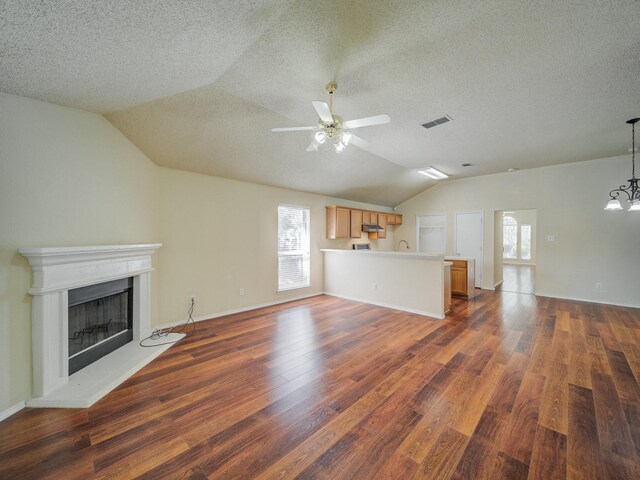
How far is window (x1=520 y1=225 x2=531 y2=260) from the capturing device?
444 inches

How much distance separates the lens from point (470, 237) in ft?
22.6

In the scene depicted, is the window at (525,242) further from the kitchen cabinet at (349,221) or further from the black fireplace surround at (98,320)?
the black fireplace surround at (98,320)

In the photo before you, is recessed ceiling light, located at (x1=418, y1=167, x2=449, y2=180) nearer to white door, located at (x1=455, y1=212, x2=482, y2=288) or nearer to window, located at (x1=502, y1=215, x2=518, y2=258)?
white door, located at (x1=455, y1=212, x2=482, y2=288)

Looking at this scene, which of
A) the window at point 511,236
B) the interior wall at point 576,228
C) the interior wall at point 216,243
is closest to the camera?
the interior wall at point 216,243

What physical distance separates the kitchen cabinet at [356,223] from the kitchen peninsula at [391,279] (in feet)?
3.27

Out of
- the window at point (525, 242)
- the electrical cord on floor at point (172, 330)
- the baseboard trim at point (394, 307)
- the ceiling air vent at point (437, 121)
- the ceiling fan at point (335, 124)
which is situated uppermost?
the ceiling air vent at point (437, 121)

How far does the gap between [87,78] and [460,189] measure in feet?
25.1

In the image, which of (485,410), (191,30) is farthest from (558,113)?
(191,30)

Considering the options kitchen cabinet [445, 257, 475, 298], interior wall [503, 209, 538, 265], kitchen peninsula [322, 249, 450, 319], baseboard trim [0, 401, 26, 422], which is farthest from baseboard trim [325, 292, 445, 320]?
interior wall [503, 209, 538, 265]

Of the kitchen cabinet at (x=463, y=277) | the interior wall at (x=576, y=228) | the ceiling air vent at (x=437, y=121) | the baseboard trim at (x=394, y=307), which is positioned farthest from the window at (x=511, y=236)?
the ceiling air vent at (x=437, y=121)

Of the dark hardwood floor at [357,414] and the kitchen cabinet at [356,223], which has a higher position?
the kitchen cabinet at [356,223]

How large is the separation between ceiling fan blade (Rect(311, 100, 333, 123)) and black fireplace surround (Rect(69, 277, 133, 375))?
285cm

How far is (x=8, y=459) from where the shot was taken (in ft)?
5.03

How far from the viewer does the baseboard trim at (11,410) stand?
185 cm
